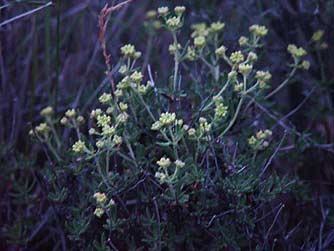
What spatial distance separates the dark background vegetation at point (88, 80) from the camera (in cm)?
175

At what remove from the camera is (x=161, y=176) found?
137cm

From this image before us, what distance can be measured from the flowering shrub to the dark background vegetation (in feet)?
0.60

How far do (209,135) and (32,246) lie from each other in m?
0.71

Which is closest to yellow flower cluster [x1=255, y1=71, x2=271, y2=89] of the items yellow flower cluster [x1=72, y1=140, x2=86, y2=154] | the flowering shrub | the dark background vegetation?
the flowering shrub

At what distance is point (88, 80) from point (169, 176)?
2.89ft

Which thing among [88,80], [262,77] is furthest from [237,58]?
[88,80]

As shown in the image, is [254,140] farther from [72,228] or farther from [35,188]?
[35,188]

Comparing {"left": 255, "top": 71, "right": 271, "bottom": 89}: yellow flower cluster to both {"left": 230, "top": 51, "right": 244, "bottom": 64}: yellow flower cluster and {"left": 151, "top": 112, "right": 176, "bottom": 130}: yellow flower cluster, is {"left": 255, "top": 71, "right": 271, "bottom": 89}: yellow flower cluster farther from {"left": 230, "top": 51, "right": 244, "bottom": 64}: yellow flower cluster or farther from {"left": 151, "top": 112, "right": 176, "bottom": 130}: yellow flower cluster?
{"left": 151, "top": 112, "right": 176, "bottom": 130}: yellow flower cluster

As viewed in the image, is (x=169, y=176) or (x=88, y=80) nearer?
(x=169, y=176)

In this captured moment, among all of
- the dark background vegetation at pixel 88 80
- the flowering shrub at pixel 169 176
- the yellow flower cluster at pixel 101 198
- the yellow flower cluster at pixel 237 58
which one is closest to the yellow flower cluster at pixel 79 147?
the flowering shrub at pixel 169 176

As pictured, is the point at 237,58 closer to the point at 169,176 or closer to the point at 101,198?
the point at 169,176

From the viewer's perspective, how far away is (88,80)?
2189 millimetres

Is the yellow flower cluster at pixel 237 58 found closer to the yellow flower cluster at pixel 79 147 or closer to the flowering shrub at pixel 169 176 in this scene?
the flowering shrub at pixel 169 176

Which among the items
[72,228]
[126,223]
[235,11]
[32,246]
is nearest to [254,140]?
[126,223]
